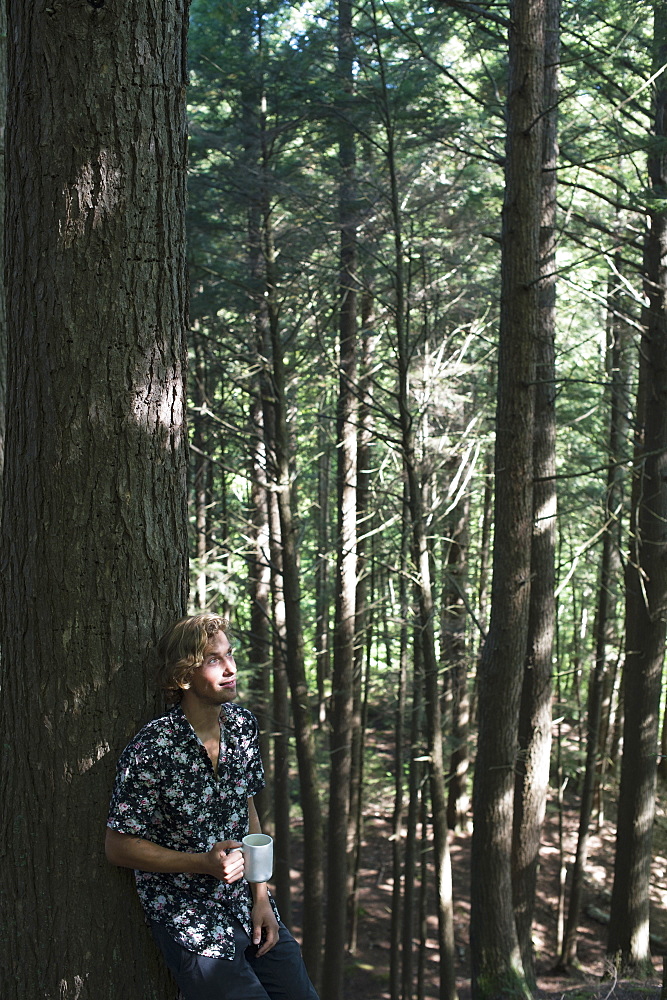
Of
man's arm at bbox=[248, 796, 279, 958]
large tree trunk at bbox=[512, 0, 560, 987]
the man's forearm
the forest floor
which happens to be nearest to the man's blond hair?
the man's forearm

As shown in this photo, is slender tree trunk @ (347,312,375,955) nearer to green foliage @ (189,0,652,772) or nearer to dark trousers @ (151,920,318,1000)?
green foliage @ (189,0,652,772)

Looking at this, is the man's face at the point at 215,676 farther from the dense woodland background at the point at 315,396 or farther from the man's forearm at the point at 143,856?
the man's forearm at the point at 143,856

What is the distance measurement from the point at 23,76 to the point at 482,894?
279 inches

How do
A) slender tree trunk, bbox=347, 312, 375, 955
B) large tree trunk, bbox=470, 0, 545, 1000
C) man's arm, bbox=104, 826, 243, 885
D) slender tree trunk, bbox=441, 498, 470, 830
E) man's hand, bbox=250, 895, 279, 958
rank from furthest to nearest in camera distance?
slender tree trunk, bbox=441, 498, 470, 830
slender tree trunk, bbox=347, 312, 375, 955
large tree trunk, bbox=470, 0, 545, 1000
man's hand, bbox=250, 895, 279, 958
man's arm, bbox=104, 826, 243, 885

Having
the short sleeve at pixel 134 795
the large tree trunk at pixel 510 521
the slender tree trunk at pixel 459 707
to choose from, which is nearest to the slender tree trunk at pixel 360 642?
the slender tree trunk at pixel 459 707

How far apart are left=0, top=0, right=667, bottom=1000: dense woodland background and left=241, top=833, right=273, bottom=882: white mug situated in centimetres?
43

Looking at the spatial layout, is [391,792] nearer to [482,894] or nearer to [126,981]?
[482,894]

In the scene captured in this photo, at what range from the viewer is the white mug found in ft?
9.59

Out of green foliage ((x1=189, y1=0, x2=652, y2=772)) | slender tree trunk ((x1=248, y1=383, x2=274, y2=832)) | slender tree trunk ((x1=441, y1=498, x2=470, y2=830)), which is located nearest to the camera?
green foliage ((x1=189, y1=0, x2=652, y2=772))

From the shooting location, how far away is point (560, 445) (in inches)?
778

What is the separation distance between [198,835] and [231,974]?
17.8 inches

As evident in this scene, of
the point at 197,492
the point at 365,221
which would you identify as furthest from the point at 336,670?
the point at 365,221

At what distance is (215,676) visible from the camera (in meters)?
2.98

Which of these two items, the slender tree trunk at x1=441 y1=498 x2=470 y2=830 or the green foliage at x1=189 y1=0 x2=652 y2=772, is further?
the slender tree trunk at x1=441 y1=498 x2=470 y2=830
